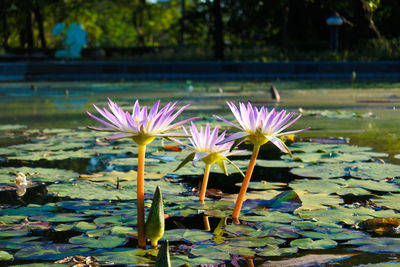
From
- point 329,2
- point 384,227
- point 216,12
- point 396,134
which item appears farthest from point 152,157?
point 329,2

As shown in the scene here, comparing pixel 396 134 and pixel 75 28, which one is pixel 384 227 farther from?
pixel 75 28

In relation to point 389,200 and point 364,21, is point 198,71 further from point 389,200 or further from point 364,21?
point 389,200

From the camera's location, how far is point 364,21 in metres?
19.3

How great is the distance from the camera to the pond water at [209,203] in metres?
1.80

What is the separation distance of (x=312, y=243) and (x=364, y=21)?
18.5 metres

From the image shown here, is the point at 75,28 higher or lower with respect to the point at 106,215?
higher

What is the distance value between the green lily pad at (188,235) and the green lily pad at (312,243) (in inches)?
10.7

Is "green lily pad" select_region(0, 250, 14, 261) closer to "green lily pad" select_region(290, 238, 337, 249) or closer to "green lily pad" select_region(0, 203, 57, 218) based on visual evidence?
"green lily pad" select_region(0, 203, 57, 218)

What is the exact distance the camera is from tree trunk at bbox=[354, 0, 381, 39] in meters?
18.5

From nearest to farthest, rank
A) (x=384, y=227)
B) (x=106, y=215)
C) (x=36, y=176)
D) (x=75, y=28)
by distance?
(x=384, y=227) < (x=106, y=215) < (x=36, y=176) < (x=75, y=28)

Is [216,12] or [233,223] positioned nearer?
[233,223]

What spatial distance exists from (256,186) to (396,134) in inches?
95.8

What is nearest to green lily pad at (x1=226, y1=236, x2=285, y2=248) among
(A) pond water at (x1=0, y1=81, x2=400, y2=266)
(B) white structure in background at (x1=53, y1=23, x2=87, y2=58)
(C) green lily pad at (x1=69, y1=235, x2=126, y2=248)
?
(A) pond water at (x1=0, y1=81, x2=400, y2=266)

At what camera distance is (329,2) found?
19.5 metres
